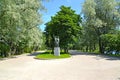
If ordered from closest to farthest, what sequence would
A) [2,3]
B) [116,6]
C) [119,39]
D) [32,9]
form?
[2,3], [32,9], [119,39], [116,6]

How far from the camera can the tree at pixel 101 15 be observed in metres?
38.5

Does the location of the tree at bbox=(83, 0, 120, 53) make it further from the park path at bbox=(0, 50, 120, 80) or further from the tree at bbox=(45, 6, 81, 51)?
the park path at bbox=(0, 50, 120, 80)

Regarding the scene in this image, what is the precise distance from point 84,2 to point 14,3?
16770 mm

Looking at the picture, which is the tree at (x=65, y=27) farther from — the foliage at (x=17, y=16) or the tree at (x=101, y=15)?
the foliage at (x=17, y=16)

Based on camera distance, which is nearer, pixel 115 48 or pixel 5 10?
pixel 5 10

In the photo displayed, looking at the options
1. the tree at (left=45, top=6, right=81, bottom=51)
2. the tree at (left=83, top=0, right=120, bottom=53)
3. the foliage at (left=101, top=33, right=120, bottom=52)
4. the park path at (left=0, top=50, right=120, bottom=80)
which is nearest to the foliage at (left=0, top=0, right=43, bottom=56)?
the park path at (left=0, top=50, right=120, bottom=80)

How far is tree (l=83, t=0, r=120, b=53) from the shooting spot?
126 feet

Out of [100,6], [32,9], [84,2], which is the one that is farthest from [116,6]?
[32,9]

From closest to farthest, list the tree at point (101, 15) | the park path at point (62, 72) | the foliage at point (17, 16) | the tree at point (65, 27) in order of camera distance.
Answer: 1. the park path at point (62, 72)
2. the foliage at point (17, 16)
3. the tree at point (101, 15)
4. the tree at point (65, 27)

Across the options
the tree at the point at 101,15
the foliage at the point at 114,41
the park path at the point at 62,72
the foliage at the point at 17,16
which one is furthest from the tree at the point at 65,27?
the park path at the point at 62,72

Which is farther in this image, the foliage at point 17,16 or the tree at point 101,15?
the tree at point 101,15

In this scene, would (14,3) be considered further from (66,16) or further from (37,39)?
(66,16)

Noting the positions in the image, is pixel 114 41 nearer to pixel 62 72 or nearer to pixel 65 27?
pixel 65 27

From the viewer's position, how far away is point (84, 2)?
3953 centimetres
